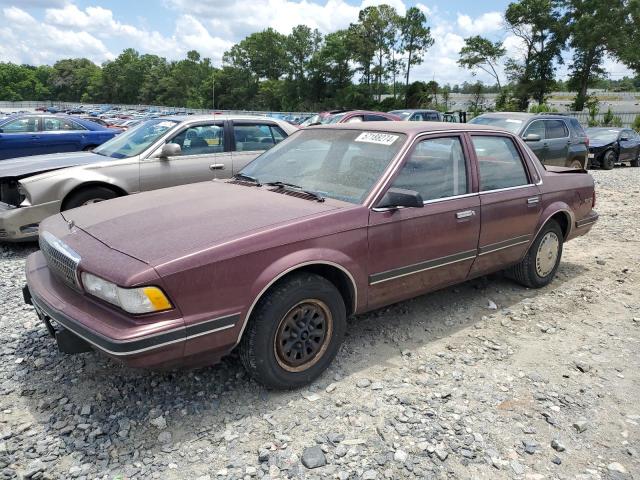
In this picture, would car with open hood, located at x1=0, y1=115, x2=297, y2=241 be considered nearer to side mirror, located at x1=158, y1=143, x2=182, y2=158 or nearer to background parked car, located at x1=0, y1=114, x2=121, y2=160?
side mirror, located at x1=158, y1=143, x2=182, y2=158

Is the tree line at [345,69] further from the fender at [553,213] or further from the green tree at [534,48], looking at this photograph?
the fender at [553,213]

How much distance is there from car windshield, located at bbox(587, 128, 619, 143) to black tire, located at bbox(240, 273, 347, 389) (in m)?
16.4

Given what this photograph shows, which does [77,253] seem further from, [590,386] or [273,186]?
[590,386]

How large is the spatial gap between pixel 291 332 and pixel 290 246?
1.80ft

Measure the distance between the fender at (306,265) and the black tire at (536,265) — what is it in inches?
91.2

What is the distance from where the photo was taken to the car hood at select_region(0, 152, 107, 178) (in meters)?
6.12

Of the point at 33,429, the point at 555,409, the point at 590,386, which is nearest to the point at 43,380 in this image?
the point at 33,429

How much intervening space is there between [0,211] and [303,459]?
5021mm

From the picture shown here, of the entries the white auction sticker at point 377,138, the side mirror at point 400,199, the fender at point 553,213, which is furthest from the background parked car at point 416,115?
the side mirror at point 400,199

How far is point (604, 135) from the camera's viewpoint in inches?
659

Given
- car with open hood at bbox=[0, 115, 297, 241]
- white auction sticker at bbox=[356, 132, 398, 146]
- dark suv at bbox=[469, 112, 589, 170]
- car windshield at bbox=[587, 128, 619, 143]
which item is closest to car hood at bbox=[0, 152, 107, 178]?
car with open hood at bbox=[0, 115, 297, 241]

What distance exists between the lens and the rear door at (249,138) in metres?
6.87

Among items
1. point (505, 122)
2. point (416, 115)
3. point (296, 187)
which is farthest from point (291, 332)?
point (416, 115)

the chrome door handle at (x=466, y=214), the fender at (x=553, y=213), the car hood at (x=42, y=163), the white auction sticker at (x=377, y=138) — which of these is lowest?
the fender at (x=553, y=213)
